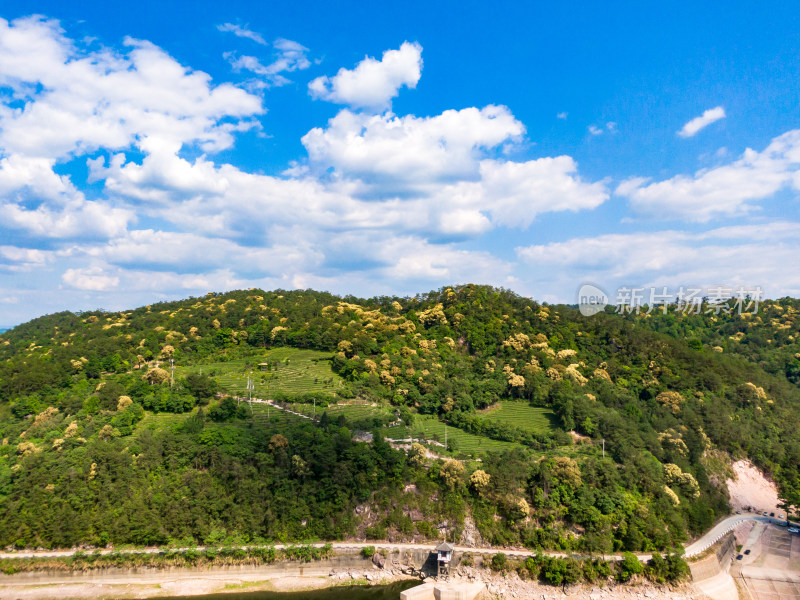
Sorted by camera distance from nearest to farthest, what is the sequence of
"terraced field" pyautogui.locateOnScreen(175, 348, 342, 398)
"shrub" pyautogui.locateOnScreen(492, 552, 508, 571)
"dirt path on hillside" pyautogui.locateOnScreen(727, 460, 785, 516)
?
"shrub" pyautogui.locateOnScreen(492, 552, 508, 571) → "dirt path on hillside" pyautogui.locateOnScreen(727, 460, 785, 516) → "terraced field" pyautogui.locateOnScreen(175, 348, 342, 398)

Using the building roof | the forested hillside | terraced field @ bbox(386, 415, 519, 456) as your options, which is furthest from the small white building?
terraced field @ bbox(386, 415, 519, 456)

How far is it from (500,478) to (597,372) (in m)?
24.1

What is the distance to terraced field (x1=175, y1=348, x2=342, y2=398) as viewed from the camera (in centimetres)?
4897

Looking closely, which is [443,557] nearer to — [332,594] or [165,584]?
[332,594]

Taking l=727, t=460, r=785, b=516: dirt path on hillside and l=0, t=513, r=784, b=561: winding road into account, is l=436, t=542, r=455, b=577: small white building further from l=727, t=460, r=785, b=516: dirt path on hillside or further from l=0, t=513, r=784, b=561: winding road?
l=727, t=460, r=785, b=516: dirt path on hillside

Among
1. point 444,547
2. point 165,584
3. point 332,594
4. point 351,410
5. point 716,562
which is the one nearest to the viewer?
point 332,594

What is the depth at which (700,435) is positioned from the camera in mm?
43750

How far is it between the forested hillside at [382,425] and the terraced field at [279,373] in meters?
0.34

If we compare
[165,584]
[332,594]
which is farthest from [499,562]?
[165,584]

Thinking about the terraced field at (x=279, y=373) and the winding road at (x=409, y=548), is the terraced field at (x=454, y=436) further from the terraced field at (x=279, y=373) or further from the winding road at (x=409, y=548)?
the terraced field at (x=279, y=373)

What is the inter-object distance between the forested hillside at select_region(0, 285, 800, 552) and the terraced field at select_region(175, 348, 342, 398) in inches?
13.5

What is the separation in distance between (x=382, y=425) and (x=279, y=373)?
661 inches

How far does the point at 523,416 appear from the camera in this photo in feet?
157

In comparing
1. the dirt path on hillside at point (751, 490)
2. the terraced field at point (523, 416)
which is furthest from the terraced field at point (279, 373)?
the dirt path on hillside at point (751, 490)
